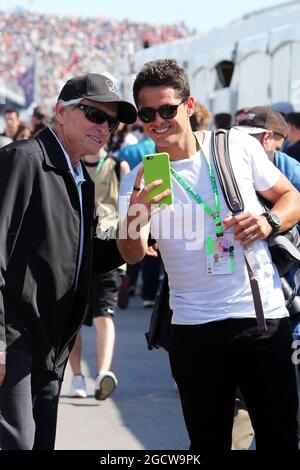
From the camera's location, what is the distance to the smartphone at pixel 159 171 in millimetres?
3887

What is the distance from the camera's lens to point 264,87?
1294 centimetres

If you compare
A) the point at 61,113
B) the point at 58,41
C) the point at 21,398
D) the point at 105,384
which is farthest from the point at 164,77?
the point at 58,41

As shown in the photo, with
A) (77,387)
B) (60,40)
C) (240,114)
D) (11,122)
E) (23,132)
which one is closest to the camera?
(77,387)

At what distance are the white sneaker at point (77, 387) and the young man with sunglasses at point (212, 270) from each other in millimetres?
3921

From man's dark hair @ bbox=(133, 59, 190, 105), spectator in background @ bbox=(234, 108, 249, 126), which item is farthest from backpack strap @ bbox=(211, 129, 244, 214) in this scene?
spectator in background @ bbox=(234, 108, 249, 126)

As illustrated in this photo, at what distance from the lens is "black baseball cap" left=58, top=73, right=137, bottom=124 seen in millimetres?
4199

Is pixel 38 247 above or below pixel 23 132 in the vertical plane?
above

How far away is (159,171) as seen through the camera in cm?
389

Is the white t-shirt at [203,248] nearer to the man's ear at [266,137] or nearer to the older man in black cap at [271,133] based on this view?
the older man in black cap at [271,133]

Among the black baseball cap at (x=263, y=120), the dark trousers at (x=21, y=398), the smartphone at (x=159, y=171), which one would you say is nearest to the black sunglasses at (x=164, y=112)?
the smartphone at (x=159, y=171)

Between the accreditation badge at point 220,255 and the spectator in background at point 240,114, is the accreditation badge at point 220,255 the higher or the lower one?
the higher one

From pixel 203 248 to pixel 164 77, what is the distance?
66 centimetres

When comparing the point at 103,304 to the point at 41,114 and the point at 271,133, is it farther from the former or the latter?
the point at 41,114

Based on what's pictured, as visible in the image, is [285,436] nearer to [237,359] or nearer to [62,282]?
[237,359]
